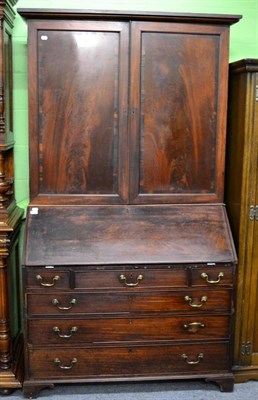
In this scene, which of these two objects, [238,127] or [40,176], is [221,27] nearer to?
[238,127]

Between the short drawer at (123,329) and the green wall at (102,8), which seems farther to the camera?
the green wall at (102,8)

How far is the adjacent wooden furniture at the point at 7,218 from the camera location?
254cm

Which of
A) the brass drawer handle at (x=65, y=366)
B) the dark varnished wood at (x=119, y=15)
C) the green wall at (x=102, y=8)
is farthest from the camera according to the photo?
the green wall at (x=102, y=8)

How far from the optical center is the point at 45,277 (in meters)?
2.54

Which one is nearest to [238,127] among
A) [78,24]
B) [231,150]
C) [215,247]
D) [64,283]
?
[231,150]

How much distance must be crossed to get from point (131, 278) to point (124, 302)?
13cm

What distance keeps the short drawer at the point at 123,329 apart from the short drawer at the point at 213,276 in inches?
7.4

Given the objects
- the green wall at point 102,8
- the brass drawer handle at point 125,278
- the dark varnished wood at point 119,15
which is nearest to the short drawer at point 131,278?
the brass drawer handle at point 125,278

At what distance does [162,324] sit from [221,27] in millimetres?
1614

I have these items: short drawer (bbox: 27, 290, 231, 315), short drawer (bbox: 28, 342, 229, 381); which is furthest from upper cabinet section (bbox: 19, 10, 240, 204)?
short drawer (bbox: 28, 342, 229, 381)

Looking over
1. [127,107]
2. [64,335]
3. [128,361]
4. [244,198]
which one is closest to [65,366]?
[64,335]

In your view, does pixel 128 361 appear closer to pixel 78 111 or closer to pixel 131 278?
pixel 131 278

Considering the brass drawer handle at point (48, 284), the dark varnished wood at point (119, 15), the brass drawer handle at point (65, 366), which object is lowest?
the brass drawer handle at point (65, 366)

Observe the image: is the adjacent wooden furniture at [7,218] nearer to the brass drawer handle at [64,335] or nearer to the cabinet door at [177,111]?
the brass drawer handle at [64,335]
